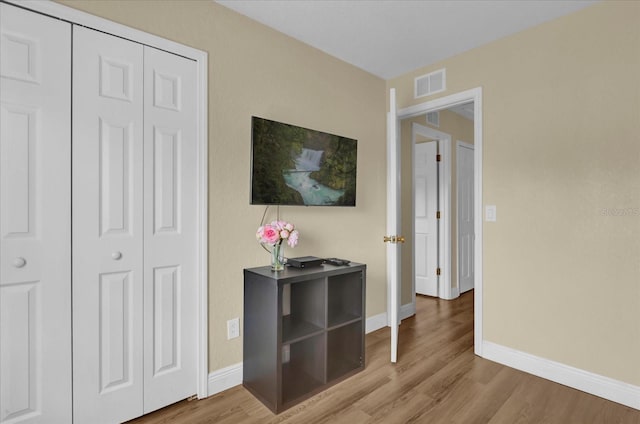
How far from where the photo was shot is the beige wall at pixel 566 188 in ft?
6.77

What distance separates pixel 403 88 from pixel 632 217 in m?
2.09

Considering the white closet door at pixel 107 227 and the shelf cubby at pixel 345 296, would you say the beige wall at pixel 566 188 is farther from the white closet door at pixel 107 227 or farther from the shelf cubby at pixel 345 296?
the white closet door at pixel 107 227

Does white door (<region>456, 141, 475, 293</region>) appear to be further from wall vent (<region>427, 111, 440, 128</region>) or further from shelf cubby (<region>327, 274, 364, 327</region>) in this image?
shelf cubby (<region>327, 274, 364, 327</region>)

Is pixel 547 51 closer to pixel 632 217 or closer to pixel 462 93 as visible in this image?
pixel 462 93

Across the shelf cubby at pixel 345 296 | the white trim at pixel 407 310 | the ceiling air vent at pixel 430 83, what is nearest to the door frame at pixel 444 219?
the white trim at pixel 407 310

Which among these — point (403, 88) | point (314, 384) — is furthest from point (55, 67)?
point (403, 88)

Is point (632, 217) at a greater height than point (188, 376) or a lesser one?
greater

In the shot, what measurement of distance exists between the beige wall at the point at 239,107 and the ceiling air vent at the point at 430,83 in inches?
27.8

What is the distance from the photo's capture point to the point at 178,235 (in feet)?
6.59

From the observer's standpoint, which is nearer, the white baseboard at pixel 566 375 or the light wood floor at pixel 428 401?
the light wood floor at pixel 428 401

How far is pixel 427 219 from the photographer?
4.53 meters

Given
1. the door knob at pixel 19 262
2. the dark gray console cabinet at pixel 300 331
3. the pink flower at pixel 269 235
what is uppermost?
the pink flower at pixel 269 235

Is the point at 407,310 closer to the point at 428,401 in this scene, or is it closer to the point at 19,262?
the point at 428,401

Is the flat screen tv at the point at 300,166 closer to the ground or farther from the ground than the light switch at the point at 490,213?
farther from the ground
